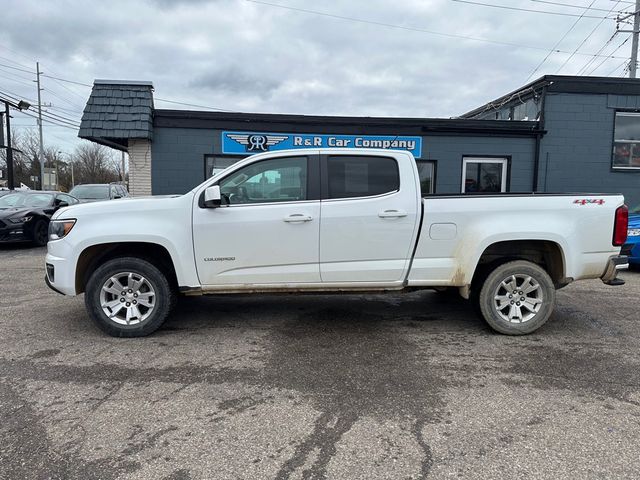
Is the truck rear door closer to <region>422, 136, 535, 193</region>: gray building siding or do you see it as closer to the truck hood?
the truck hood

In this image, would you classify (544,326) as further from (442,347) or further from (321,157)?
(321,157)

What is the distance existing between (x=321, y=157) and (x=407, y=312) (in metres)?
2.30

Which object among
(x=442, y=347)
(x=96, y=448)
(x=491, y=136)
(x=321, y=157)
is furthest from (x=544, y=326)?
(x=491, y=136)

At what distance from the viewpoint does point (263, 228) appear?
4785 millimetres

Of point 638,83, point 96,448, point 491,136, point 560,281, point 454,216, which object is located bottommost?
point 96,448

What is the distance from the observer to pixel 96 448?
2850mm

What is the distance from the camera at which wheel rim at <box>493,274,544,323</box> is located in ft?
16.5

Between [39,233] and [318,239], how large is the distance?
10.2 meters

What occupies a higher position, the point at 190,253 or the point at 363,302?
the point at 190,253

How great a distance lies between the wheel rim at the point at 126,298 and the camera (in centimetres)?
484

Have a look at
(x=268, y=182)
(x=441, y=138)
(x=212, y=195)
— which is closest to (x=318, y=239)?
(x=268, y=182)

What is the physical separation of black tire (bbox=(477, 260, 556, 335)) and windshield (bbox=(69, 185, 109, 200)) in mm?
13963

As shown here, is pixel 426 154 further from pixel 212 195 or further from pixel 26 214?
pixel 26 214

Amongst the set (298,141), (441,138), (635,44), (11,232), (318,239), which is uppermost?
(635,44)
